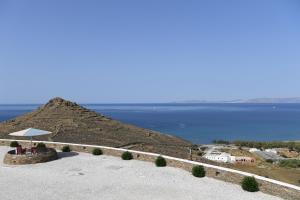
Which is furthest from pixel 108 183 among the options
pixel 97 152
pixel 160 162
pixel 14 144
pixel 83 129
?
pixel 83 129

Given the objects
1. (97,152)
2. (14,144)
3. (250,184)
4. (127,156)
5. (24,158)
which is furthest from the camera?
(14,144)

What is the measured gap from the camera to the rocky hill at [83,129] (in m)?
37.3

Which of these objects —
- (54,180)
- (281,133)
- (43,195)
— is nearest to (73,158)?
(54,180)

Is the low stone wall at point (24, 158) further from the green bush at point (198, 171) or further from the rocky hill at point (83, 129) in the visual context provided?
the rocky hill at point (83, 129)

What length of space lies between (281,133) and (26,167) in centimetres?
12825

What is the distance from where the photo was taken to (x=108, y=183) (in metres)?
16.7

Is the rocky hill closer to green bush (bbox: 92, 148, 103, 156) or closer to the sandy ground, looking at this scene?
green bush (bbox: 92, 148, 103, 156)

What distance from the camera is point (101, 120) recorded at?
47.1 metres

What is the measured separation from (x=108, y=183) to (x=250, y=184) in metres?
6.68

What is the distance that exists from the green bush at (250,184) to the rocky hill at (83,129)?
19.8 metres

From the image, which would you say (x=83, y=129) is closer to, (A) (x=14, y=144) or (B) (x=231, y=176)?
(A) (x=14, y=144)

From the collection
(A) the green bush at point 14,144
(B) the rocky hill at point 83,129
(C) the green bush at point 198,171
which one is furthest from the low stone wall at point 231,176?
(B) the rocky hill at point 83,129

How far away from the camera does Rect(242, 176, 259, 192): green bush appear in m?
15.1

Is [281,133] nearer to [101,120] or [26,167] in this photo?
[101,120]
